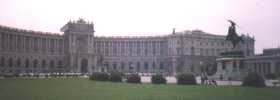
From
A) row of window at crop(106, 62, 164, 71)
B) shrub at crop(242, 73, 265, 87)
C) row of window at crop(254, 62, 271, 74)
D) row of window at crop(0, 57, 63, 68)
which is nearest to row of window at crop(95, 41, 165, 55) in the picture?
row of window at crop(106, 62, 164, 71)

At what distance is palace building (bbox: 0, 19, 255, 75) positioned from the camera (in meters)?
100

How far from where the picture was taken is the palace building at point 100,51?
329ft

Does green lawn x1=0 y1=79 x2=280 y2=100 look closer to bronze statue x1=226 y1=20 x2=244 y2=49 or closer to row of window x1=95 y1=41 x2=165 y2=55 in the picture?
bronze statue x1=226 y1=20 x2=244 y2=49

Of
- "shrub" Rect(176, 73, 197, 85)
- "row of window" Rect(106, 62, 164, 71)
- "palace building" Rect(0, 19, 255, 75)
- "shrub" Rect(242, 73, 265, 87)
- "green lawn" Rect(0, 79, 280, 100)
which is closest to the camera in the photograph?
"green lawn" Rect(0, 79, 280, 100)

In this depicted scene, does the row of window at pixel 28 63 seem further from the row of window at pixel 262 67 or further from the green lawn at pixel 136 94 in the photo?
the green lawn at pixel 136 94

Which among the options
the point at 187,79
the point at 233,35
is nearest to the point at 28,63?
the point at 233,35

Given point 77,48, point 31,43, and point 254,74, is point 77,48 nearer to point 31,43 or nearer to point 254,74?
point 31,43

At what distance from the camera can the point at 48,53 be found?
10762 centimetres

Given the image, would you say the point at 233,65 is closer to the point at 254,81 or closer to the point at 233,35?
the point at 233,35

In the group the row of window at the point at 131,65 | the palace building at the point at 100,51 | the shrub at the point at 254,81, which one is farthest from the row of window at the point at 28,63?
the shrub at the point at 254,81

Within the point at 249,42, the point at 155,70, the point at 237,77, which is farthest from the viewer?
the point at 249,42

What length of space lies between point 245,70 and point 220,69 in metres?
3.11

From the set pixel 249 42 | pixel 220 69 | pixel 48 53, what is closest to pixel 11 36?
pixel 48 53

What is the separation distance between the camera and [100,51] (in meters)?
120
